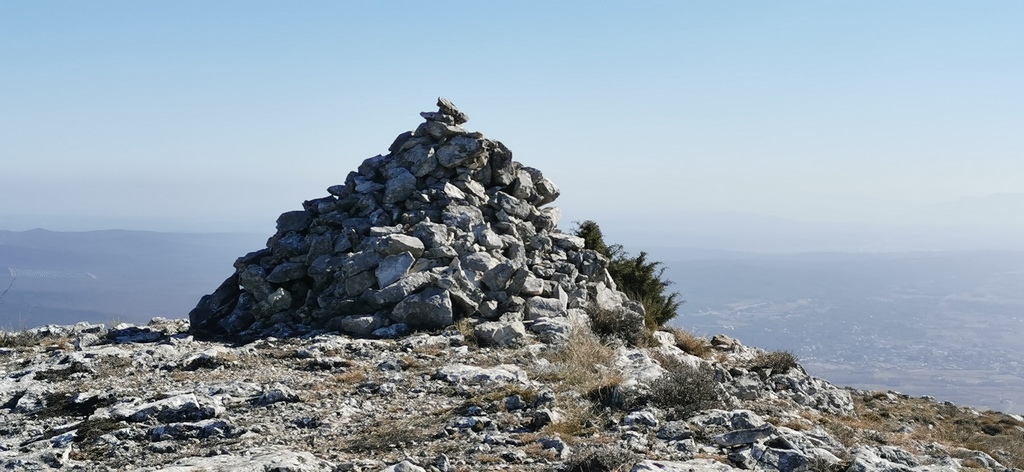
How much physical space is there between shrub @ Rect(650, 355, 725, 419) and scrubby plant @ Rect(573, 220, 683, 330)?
10.4 m

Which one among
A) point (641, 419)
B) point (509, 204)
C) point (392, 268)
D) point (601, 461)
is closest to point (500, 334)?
point (392, 268)

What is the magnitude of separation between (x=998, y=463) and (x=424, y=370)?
35.0 feet

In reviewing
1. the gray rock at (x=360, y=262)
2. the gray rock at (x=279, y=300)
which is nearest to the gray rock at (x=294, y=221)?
the gray rock at (x=279, y=300)

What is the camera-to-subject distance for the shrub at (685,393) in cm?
1245

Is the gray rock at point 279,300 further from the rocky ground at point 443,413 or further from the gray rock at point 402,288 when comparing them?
the gray rock at point 402,288

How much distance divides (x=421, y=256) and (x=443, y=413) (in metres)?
8.14

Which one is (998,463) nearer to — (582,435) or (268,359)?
(582,435)

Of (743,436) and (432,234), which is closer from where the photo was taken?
(743,436)

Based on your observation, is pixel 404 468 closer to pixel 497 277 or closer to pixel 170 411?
pixel 170 411

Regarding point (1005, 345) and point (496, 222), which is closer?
point (496, 222)

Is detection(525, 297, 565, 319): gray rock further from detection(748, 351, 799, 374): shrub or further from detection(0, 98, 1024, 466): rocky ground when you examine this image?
detection(748, 351, 799, 374): shrub

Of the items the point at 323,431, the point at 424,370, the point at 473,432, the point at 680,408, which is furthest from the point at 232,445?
the point at 680,408

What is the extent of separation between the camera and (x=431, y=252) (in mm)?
19812

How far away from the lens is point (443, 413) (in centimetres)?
1216
